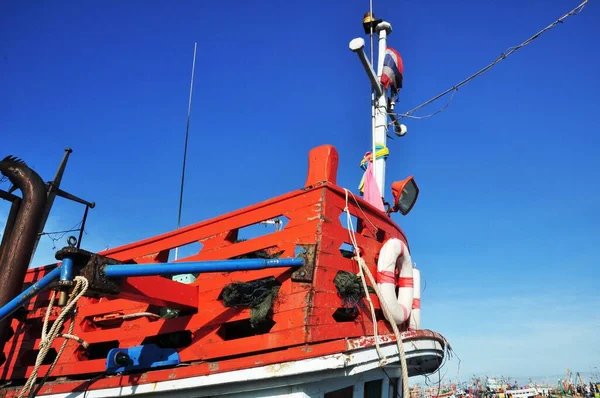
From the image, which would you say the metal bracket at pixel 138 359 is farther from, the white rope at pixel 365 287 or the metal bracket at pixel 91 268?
the white rope at pixel 365 287

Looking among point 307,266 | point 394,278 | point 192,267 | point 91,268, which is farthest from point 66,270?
point 394,278

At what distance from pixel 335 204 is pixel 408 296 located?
57.5 inches

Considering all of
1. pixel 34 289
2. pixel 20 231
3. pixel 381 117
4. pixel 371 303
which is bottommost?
pixel 34 289

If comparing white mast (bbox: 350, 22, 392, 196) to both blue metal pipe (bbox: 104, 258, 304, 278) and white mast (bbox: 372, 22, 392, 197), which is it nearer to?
white mast (bbox: 372, 22, 392, 197)

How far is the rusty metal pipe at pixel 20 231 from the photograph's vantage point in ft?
18.6

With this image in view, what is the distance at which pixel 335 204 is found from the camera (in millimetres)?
4465

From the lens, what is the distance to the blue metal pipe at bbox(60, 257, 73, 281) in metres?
3.43

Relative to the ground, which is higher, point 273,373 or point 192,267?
point 192,267

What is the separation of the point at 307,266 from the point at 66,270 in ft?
6.10

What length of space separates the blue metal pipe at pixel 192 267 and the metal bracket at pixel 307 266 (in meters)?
0.05

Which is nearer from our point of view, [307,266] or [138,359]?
[307,266]

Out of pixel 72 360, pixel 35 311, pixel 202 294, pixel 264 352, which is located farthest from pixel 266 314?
pixel 35 311

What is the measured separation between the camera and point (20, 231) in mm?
5941

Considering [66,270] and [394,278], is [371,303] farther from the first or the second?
[66,270]
